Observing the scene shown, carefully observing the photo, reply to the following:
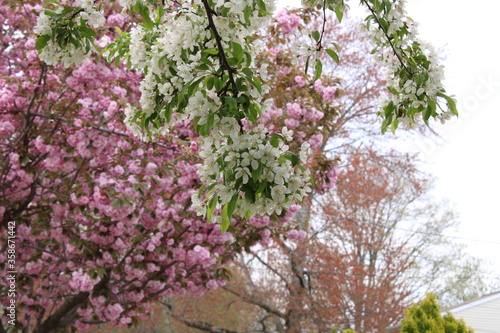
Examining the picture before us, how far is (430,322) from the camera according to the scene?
683 cm

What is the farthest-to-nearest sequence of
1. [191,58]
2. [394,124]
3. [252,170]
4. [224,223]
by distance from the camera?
[394,124]
[224,223]
[191,58]
[252,170]

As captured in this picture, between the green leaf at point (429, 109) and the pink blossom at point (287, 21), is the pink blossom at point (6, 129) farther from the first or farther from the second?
the green leaf at point (429, 109)

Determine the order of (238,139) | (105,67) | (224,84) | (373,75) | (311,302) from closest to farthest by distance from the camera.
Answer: (238,139), (224,84), (105,67), (311,302), (373,75)

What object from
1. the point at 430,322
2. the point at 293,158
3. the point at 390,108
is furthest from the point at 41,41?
the point at 430,322

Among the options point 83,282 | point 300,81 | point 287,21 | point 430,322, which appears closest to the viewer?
point 83,282

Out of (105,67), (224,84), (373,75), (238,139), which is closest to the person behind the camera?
(238,139)

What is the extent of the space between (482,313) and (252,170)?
1030cm

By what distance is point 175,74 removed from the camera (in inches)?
67.0

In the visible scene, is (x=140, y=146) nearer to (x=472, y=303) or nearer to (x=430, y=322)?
(x=430, y=322)

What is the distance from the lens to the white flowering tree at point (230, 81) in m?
1.40

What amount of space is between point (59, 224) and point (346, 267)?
7.56m

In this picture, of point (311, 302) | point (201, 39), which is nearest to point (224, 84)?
point (201, 39)

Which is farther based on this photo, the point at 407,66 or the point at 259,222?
the point at 259,222

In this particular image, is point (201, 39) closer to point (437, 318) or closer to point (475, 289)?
point (437, 318)
